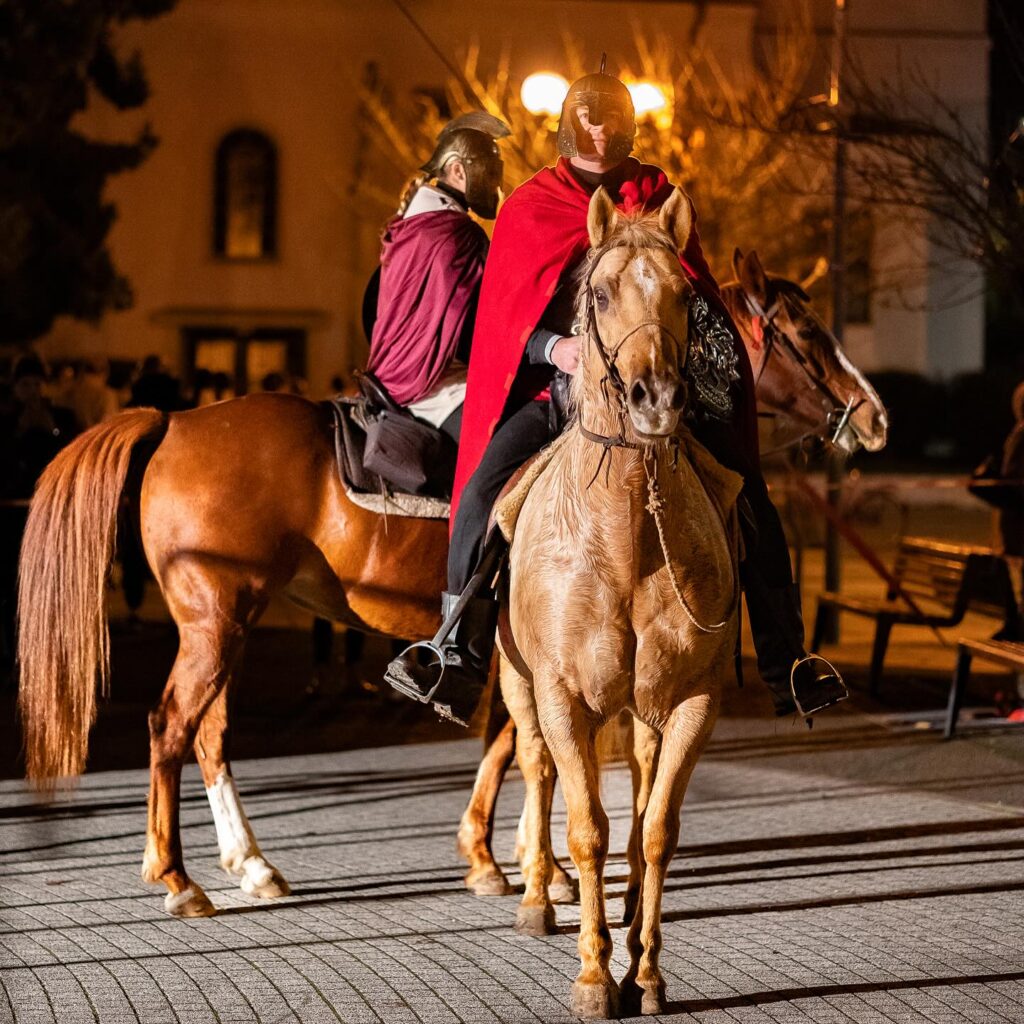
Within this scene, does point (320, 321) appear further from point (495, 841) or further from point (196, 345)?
point (495, 841)

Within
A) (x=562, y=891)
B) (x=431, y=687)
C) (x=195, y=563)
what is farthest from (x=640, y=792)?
(x=195, y=563)

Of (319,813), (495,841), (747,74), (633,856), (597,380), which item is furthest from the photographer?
(747,74)

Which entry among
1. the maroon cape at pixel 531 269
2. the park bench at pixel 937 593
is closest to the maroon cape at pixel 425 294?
the maroon cape at pixel 531 269

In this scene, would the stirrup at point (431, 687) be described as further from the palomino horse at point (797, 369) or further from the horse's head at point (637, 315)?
the palomino horse at point (797, 369)

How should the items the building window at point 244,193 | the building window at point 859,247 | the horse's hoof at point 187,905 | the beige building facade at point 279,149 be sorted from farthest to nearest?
the building window at point 244,193
the beige building facade at point 279,149
the building window at point 859,247
the horse's hoof at point 187,905

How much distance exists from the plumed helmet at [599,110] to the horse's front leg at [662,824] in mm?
2267

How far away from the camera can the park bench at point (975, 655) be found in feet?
34.5

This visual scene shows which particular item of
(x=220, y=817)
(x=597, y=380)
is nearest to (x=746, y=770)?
(x=220, y=817)

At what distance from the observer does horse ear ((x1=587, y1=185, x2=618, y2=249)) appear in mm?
5840

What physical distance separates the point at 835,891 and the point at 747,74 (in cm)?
3209

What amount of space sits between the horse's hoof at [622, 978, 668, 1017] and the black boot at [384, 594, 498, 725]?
1301mm

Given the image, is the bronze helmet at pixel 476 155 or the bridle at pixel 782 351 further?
the bridle at pixel 782 351

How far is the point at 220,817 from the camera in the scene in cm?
810

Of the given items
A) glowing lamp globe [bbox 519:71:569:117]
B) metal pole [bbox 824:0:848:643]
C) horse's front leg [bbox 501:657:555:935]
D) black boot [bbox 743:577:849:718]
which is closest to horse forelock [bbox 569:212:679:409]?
black boot [bbox 743:577:849:718]
